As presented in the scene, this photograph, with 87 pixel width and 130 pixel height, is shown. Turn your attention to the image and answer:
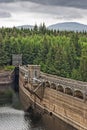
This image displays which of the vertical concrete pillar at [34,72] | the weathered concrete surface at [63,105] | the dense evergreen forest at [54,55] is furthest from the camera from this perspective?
the dense evergreen forest at [54,55]

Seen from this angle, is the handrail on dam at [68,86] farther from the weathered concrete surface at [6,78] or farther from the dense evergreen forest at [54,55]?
the weathered concrete surface at [6,78]

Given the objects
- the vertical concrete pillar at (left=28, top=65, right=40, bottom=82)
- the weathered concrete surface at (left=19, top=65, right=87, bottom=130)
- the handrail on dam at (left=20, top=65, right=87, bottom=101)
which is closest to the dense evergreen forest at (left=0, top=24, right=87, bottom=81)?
the vertical concrete pillar at (left=28, top=65, right=40, bottom=82)

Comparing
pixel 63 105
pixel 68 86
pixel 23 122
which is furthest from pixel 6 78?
pixel 68 86

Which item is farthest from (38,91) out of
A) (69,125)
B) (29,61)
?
(29,61)

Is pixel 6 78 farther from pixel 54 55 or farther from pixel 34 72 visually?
pixel 34 72

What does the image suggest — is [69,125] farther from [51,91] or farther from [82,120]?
[51,91]

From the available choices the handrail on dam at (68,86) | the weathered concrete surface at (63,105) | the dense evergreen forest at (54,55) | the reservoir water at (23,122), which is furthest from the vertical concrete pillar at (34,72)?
the dense evergreen forest at (54,55)

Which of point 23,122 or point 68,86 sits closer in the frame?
point 68,86

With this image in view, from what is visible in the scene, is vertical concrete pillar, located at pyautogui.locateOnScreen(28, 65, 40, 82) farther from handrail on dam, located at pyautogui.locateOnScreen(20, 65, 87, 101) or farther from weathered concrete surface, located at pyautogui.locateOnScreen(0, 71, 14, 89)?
weathered concrete surface, located at pyautogui.locateOnScreen(0, 71, 14, 89)
